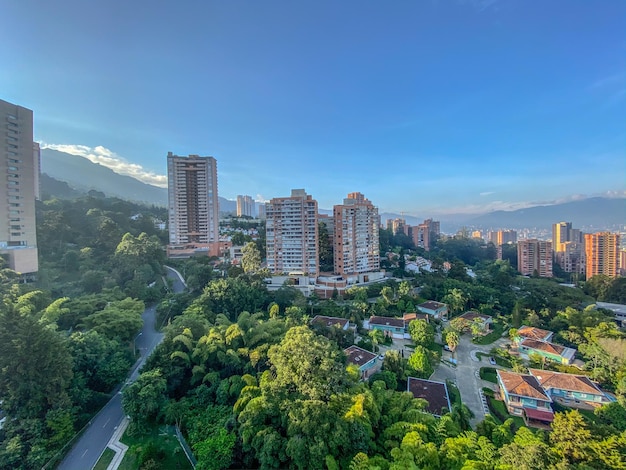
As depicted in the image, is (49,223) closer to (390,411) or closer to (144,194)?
(390,411)

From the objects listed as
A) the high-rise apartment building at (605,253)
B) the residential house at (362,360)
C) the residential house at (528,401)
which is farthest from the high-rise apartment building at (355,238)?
the high-rise apartment building at (605,253)

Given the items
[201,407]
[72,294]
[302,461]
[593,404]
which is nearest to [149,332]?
[72,294]

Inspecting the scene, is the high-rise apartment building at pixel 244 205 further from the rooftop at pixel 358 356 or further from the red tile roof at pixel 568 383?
the red tile roof at pixel 568 383

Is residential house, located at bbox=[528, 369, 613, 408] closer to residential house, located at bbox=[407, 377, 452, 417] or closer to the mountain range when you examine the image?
residential house, located at bbox=[407, 377, 452, 417]

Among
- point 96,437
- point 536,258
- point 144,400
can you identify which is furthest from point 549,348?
point 536,258

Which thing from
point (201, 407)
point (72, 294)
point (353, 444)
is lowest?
point (201, 407)

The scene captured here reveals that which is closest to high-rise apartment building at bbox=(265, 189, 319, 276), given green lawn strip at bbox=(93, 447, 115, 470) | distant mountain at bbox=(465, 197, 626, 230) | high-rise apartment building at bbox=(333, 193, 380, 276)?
high-rise apartment building at bbox=(333, 193, 380, 276)
